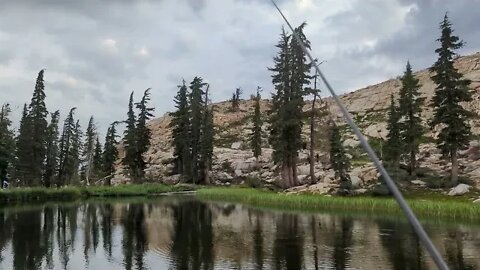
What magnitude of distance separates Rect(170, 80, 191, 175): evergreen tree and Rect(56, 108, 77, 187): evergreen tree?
702 inches

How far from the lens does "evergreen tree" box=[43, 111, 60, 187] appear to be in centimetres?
8406

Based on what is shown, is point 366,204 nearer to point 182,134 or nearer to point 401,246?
point 401,246

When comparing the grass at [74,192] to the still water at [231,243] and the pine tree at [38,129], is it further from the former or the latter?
the still water at [231,243]

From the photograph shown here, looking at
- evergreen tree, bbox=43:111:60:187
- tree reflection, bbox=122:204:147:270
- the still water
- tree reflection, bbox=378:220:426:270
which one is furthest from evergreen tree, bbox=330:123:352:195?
evergreen tree, bbox=43:111:60:187

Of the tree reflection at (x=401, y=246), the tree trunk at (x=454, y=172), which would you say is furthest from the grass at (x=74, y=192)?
the tree reflection at (x=401, y=246)

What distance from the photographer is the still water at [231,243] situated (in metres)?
17.2

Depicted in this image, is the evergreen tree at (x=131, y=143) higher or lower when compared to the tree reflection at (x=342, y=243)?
higher

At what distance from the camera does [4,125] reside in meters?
80.1

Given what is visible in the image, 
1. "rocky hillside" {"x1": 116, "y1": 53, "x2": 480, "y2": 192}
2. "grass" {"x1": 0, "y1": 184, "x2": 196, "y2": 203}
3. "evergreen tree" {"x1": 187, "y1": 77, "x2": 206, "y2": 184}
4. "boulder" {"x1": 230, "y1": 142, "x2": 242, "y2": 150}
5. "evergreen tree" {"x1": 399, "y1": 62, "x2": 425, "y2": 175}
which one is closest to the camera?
"evergreen tree" {"x1": 399, "y1": 62, "x2": 425, "y2": 175}

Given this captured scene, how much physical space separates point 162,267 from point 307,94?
130ft

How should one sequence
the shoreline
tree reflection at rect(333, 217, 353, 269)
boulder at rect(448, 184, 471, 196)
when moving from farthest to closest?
boulder at rect(448, 184, 471, 196) < the shoreline < tree reflection at rect(333, 217, 353, 269)

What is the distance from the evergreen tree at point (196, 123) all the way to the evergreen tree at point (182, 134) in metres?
0.85

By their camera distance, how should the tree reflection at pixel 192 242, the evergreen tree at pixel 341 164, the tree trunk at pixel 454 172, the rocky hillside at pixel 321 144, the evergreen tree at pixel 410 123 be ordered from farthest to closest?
the rocky hillside at pixel 321 144
the evergreen tree at pixel 410 123
the evergreen tree at pixel 341 164
the tree trunk at pixel 454 172
the tree reflection at pixel 192 242

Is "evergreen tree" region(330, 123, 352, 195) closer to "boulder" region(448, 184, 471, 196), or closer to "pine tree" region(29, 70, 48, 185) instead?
"boulder" region(448, 184, 471, 196)
